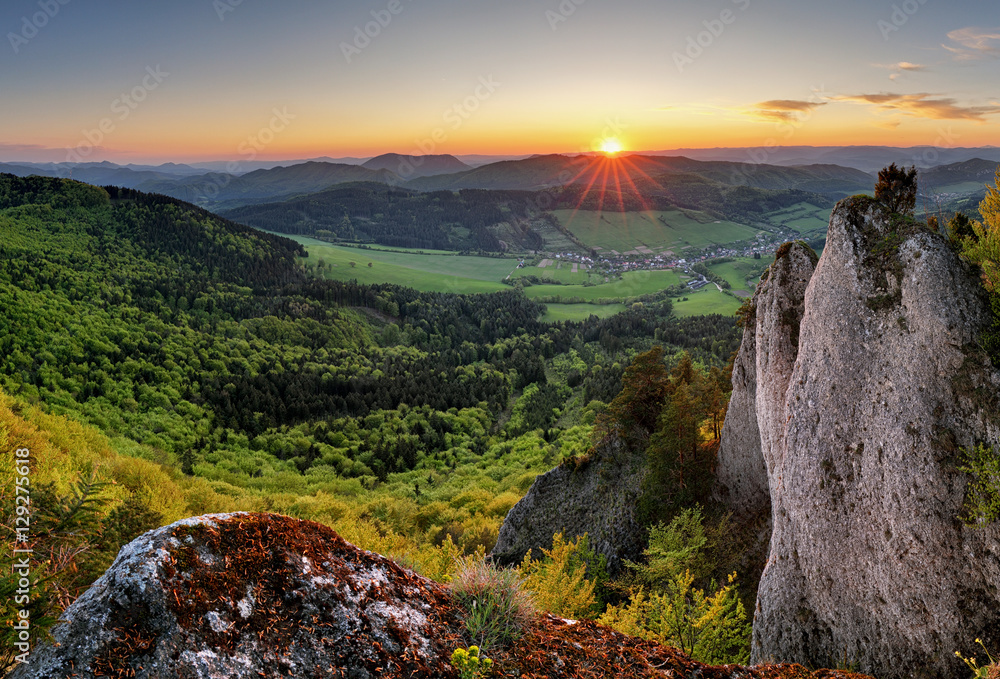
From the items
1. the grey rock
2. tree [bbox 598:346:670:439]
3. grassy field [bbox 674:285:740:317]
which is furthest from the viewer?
grassy field [bbox 674:285:740:317]

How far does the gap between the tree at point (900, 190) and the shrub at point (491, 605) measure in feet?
48.8

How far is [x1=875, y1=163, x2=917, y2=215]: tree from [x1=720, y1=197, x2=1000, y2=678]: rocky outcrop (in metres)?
0.63

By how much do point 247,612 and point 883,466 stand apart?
14.4 meters

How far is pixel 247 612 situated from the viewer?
17.6ft

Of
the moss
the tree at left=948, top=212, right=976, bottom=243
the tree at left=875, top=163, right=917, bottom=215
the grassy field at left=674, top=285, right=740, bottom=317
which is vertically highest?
the tree at left=875, top=163, right=917, bottom=215

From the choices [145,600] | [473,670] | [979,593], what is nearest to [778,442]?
[979,593]

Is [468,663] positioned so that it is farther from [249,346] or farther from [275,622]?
[249,346]

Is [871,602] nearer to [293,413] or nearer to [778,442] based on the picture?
[778,442]

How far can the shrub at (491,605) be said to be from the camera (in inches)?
263

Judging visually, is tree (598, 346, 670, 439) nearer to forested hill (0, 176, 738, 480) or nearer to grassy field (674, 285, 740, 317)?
forested hill (0, 176, 738, 480)

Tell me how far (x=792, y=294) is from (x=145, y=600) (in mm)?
20876

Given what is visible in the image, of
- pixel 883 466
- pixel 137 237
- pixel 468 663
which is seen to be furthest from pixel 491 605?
pixel 137 237

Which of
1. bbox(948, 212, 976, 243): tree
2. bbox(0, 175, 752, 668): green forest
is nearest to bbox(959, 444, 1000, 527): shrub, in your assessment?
bbox(948, 212, 976, 243): tree

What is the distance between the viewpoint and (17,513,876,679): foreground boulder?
464 centimetres
